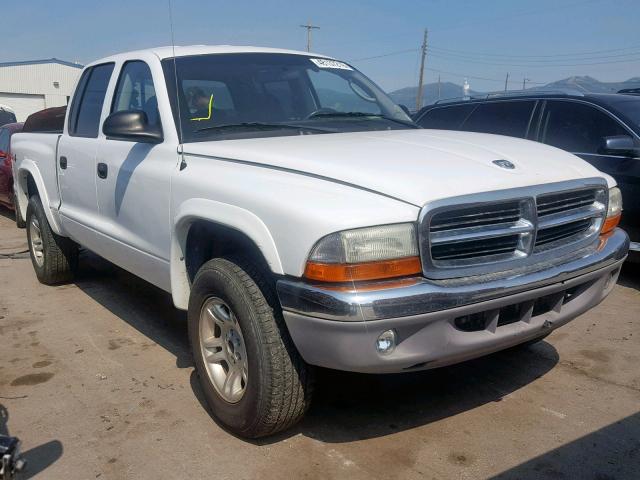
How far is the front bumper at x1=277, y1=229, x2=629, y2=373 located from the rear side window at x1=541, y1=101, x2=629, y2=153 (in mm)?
3423

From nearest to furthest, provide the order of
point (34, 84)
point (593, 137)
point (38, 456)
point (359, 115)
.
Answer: point (38, 456)
point (359, 115)
point (593, 137)
point (34, 84)

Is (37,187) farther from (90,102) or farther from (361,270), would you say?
(361,270)

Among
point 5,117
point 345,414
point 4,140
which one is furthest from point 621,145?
point 5,117

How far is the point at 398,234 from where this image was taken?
96.9 inches

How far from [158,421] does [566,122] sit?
4749mm

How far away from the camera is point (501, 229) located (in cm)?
271

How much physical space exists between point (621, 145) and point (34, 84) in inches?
1883

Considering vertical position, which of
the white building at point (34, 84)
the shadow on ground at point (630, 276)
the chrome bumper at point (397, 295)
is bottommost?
the white building at point (34, 84)

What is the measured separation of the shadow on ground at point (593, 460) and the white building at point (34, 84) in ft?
152

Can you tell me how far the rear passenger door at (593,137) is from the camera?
5.49 metres

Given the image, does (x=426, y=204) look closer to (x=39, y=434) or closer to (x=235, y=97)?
(x=235, y=97)

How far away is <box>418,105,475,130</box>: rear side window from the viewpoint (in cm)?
708

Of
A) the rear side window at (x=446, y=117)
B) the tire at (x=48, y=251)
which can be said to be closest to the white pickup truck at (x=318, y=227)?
the tire at (x=48, y=251)

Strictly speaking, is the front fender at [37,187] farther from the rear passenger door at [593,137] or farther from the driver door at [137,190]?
the rear passenger door at [593,137]
